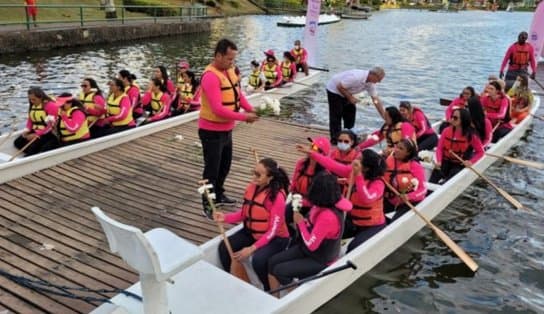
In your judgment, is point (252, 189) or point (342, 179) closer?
point (252, 189)

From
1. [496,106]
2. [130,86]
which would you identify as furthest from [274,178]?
[496,106]

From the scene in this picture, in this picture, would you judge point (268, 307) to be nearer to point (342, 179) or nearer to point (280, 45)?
point (342, 179)

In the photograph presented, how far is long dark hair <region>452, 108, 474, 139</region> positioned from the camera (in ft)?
24.8

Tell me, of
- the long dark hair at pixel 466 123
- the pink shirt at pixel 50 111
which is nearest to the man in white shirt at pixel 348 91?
the long dark hair at pixel 466 123

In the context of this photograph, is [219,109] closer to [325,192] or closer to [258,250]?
[258,250]

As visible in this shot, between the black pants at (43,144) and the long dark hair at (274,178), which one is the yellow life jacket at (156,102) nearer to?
the black pants at (43,144)

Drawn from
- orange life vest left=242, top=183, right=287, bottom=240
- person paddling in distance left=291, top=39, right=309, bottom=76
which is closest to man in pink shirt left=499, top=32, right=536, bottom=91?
person paddling in distance left=291, top=39, right=309, bottom=76

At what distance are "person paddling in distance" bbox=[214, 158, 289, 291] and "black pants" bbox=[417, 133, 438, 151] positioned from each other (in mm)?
4964

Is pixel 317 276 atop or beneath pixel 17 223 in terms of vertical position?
atop

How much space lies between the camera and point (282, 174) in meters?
4.90

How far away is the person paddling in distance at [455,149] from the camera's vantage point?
786 centimetres

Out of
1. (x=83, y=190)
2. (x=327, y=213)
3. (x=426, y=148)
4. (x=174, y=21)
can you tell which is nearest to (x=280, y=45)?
(x=174, y=21)

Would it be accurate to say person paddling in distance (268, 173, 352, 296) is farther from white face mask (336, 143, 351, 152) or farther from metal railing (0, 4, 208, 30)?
metal railing (0, 4, 208, 30)

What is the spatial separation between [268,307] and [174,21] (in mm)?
28398
